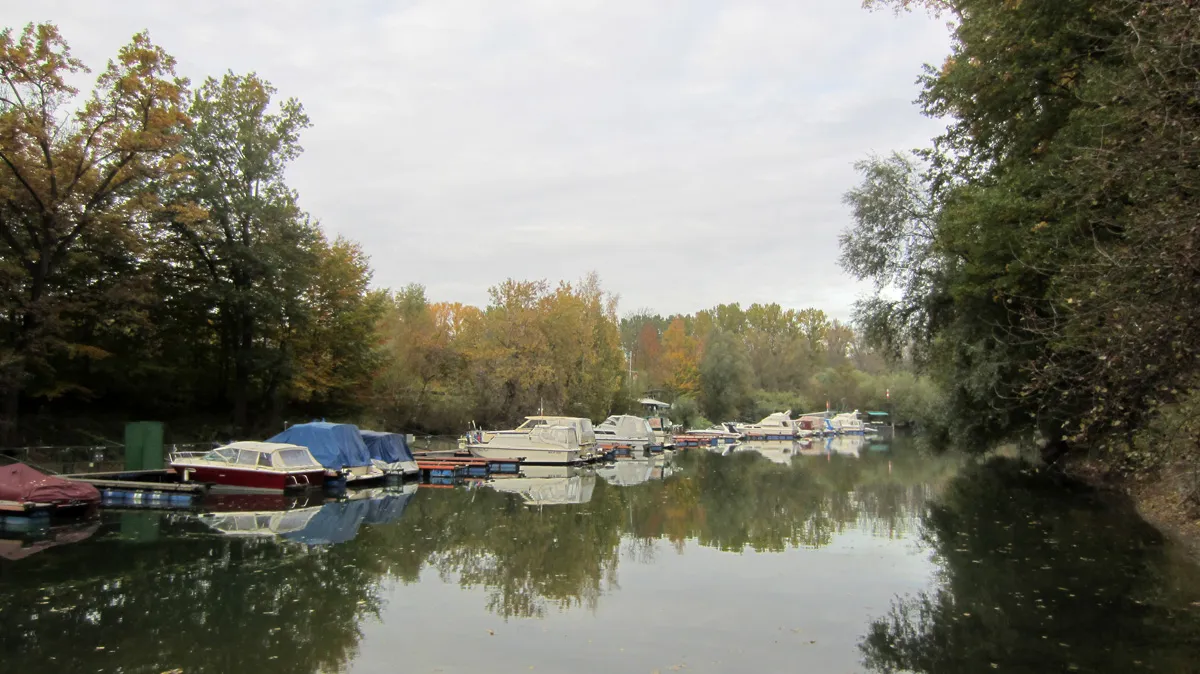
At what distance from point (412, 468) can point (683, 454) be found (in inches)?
945

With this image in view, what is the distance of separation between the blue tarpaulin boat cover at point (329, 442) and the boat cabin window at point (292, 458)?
2.55 feet

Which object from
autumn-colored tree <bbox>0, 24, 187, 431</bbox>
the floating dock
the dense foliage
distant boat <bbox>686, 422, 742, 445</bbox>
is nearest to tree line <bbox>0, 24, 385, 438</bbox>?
autumn-colored tree <bbox>0, 24, 187, 431</bbox>

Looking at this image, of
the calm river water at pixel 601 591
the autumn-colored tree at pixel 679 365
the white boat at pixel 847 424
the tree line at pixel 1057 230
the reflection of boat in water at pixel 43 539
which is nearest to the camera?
the tree line at pixel 1057 230

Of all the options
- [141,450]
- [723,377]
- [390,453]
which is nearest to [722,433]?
[723,377]

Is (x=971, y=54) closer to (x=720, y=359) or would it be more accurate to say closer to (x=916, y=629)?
(x=916, y=629)

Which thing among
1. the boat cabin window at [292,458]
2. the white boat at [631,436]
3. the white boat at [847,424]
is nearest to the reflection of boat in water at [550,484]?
the boat cabin window at [292,458]

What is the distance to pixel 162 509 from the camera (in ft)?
70.9

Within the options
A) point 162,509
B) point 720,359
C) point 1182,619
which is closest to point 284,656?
point 1182,619

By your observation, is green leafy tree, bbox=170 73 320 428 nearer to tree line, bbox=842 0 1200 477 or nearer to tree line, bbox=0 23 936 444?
tree line, bbox=0 23 936 444

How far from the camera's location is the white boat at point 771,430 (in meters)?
69.6

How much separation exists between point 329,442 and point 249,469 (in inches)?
135

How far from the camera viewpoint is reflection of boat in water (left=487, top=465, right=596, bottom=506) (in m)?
25.3

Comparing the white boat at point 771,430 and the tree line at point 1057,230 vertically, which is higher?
the tree line at point 1057,230

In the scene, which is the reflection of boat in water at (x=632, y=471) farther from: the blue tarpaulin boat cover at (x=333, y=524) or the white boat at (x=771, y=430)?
the white boat at (x=771, y=430)
